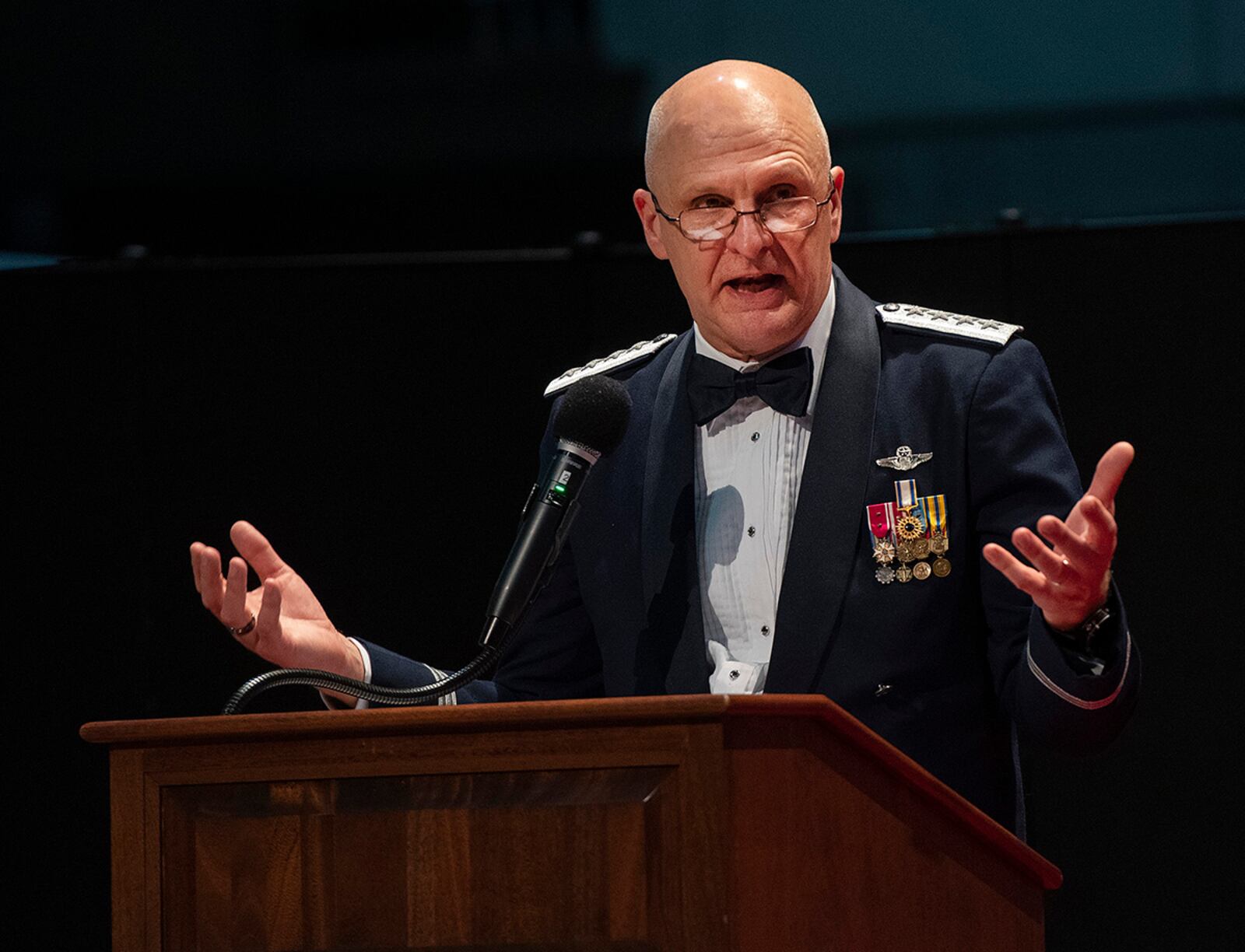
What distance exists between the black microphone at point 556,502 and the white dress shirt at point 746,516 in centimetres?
38

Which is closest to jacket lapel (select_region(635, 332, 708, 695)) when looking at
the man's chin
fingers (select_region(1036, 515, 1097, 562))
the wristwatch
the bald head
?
the man's chin

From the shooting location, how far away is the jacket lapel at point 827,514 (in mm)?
1859

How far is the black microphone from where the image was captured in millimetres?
1548

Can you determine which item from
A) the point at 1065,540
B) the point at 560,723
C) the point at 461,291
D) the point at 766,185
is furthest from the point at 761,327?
the point at 461,291

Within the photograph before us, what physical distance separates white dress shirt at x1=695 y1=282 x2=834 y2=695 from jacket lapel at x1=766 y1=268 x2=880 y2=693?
36 mm

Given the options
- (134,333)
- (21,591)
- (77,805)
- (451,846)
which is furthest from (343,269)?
(451,846)

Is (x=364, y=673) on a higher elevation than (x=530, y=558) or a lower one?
lower

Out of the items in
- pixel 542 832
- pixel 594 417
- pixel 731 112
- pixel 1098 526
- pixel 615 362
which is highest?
pixel 731 112

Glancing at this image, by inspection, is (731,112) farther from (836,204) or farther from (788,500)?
(788,500)

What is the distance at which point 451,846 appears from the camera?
49.5 inches

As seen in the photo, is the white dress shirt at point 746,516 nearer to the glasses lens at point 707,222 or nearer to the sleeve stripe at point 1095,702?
the glasses lens at point 707,222

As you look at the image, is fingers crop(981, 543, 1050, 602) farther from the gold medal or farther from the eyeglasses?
the eyeglasses

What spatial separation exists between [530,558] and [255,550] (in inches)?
13.9

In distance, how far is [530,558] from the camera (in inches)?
61.0
